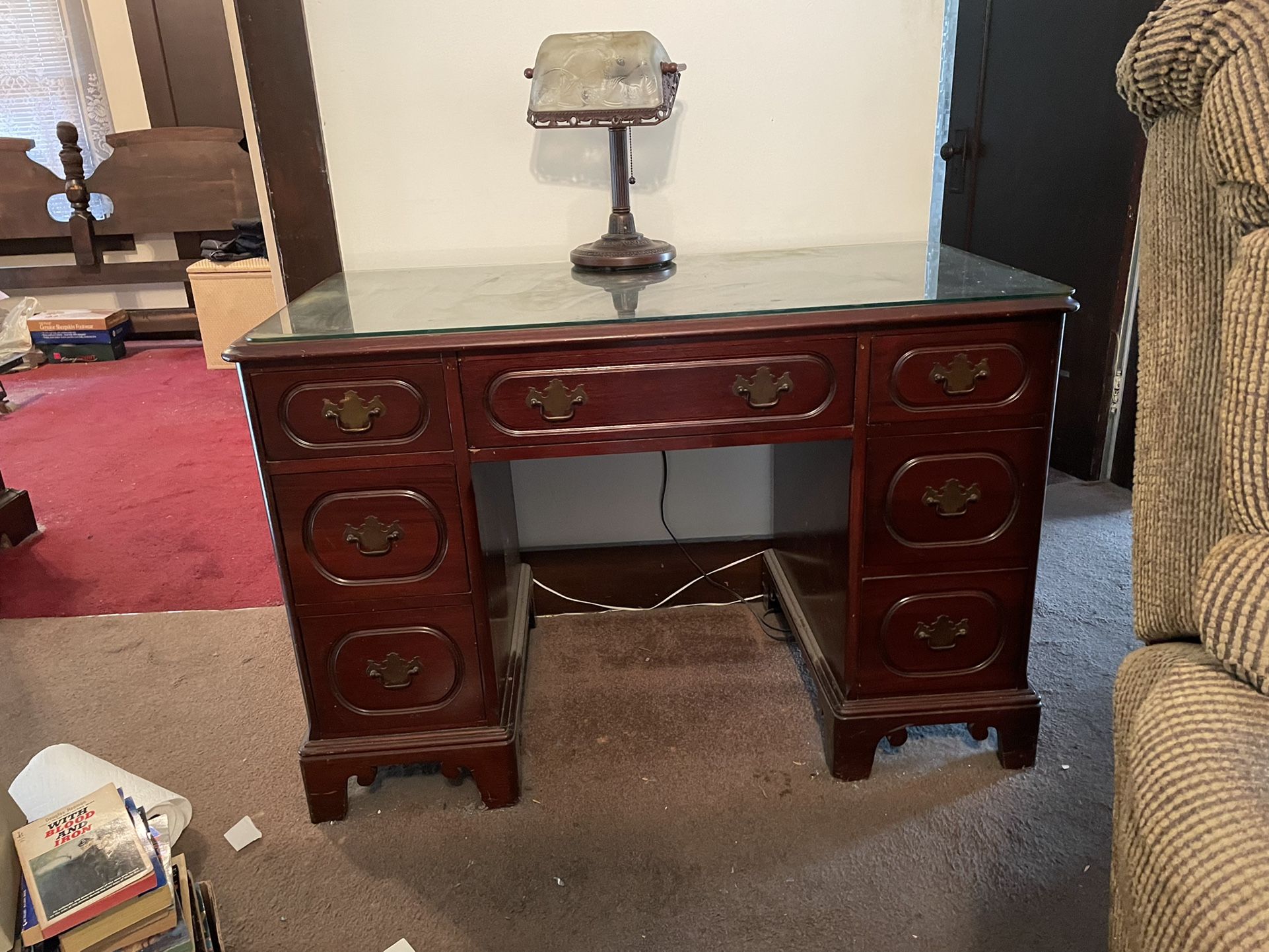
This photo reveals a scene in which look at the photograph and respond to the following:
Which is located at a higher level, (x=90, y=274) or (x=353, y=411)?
(x=353, y=411)

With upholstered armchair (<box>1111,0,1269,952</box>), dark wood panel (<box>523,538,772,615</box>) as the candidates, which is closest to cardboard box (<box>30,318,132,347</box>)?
dark wood panel (<box>523,538,772,615</box>)

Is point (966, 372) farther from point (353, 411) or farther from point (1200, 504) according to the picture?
point (353, 411)

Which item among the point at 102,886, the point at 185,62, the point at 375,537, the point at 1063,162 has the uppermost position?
the point at 185,62

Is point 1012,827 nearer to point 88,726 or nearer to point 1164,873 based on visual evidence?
point 1164,873

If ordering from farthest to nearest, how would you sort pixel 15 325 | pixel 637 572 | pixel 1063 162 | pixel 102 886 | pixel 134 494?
pixel 15 325 → pixel 134 494 → pixel 1063 162 → pixel 637 572 → pixel 102 886

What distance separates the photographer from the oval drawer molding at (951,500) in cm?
119

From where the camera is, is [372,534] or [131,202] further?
[131,202]

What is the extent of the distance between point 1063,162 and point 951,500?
152 cm

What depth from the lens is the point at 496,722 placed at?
128cm

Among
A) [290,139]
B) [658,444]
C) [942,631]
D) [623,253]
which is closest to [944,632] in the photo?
[942,631]

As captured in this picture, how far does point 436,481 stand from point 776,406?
458mm

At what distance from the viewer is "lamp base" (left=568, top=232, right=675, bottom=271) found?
4.56 ft

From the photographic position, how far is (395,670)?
4.07 ft

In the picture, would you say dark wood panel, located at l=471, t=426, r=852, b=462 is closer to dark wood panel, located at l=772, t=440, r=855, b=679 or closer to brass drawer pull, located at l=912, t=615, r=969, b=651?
dark wood panel, located at l=772, t=440, r=855, b=679
